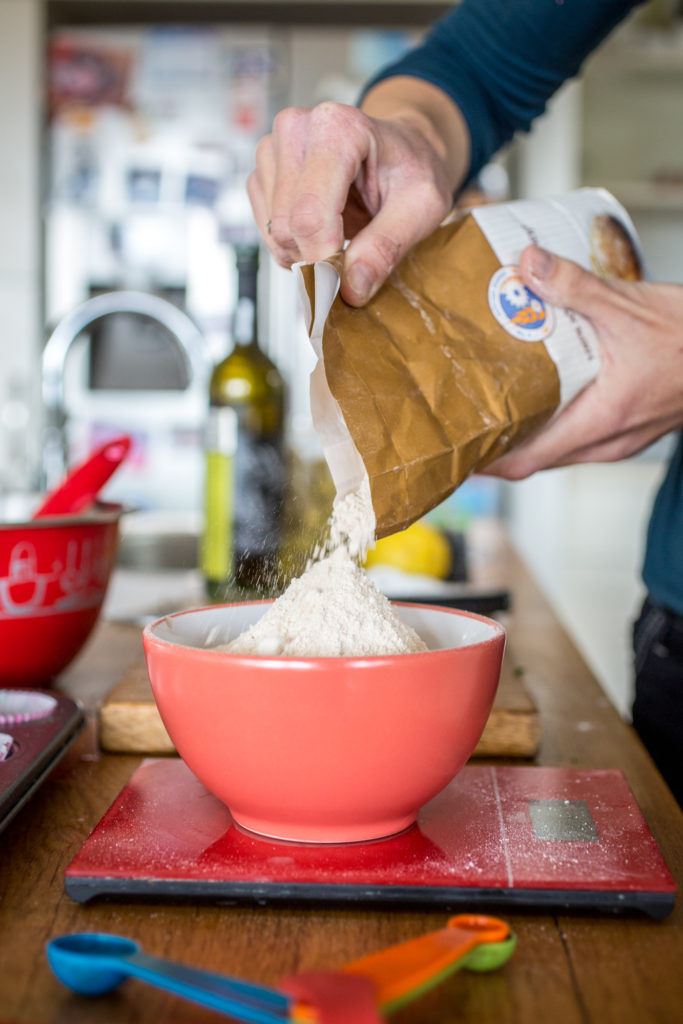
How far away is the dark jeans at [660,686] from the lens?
2.97ft

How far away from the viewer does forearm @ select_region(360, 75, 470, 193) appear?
2.80 feet

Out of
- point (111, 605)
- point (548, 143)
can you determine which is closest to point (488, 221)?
point (111, 605)

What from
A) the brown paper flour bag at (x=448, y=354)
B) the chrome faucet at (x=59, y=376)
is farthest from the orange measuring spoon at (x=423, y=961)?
the chrome faucet at (x=59, y=376)

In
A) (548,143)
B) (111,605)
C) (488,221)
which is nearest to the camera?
(488,221)

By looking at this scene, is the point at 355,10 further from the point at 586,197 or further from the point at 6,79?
the point at 586,197

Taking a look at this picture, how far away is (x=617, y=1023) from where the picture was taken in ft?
1.13

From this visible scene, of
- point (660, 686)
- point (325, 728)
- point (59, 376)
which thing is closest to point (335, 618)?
point (325, 728)

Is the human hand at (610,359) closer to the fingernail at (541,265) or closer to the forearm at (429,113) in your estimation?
the fingernail at (541,265)

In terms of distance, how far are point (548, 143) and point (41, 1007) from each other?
3.03 m

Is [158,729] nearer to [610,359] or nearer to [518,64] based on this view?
[610,359]

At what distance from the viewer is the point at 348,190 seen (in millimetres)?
680

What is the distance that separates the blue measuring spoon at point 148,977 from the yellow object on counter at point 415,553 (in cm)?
89

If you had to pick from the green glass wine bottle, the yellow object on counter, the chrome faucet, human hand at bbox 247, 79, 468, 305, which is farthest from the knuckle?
the chrome faucet

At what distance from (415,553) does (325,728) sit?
0.82 meters
